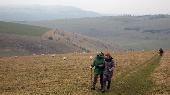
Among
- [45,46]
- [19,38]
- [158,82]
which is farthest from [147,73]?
[19,38]

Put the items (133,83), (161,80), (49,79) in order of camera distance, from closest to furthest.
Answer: (133,83)
(161,80)
(49,79)

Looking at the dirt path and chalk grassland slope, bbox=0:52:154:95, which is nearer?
the dirt path

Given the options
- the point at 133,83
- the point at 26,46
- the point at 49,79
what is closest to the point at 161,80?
the point at 133,83

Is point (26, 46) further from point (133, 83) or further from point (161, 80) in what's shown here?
point (133, 83)

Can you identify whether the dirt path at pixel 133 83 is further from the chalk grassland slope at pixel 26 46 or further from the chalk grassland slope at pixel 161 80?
the chalk grassland slope at pixel 26 46

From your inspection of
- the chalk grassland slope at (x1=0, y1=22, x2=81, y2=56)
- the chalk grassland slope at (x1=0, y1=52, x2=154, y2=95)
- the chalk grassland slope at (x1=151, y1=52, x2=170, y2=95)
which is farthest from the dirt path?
the chalk grassland slope at (x1=0, y1=22, x2=81, y2=56)

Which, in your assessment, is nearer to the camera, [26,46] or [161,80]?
[161,80]

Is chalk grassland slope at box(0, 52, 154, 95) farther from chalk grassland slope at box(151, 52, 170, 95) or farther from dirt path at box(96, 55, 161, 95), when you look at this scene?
chalk grassland slope at box(151, 52, 170, 95)

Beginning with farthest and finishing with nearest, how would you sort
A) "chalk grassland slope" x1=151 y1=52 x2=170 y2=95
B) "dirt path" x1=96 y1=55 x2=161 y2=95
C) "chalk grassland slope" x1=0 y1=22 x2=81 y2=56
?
"chalk grassland slope" x1=0 y1=22 x2=81 y2=56 → "chalk grassland slope" x1=151 y1=52 x2=170 y2=95 → "dirt path" x1=96 y1=55 x2=161 y2=95

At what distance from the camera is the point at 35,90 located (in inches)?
1188

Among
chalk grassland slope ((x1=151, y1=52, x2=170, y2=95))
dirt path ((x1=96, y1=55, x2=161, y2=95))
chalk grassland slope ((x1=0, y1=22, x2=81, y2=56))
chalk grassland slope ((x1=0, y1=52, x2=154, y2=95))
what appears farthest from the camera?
chalk grassland slope ((x1=0, y1=22, x2=81, y2=56))

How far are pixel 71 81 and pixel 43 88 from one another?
4040mm

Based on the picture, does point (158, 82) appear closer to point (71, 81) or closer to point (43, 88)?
point (71, 81)

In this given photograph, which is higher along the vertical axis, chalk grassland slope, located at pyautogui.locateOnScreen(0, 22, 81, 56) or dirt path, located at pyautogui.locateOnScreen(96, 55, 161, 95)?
dirt path, located at pyautogui.locateOnScreen(96, 55, 161, 95)
